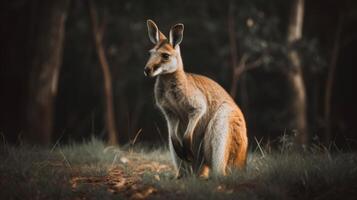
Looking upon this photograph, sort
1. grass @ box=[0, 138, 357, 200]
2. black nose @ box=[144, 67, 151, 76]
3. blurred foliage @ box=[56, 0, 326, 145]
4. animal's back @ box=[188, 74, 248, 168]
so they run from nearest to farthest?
1. grass @ box=[0, 138, 357, 200]
2. black nose @ box=[144, 67, 151, 76]
3. animal's back @ box=[188, 74, 248, 168]
4. blurred foliage @ box=[56, 0, 326, 145]

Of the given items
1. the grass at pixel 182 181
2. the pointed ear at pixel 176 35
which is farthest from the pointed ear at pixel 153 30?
the grass at pixel 182 181

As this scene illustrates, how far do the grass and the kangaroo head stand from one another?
57.3 inches

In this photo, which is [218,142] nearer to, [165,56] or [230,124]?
[230,124]

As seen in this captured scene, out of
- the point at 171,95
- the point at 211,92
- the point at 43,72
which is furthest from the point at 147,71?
the point at 43,72

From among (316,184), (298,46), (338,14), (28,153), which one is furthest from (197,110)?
(338,14)

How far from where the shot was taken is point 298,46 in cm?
2042

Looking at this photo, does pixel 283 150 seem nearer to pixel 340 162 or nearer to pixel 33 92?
pixel 340 162

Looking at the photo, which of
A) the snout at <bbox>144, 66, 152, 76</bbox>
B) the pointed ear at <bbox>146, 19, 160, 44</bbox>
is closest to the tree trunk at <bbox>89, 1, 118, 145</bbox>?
the pointed ear at <bbox>146, 19, 160, 44</bbox>

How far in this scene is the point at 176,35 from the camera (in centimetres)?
859

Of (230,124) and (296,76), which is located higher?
(230,124)

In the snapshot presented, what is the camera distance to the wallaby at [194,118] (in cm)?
841

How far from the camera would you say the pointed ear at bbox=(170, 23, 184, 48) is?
8.53m

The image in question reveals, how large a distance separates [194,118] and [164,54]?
0.98 m

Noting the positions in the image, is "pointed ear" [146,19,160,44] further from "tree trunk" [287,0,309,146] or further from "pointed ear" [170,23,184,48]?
"tree trunk" [287,0,309,146]
